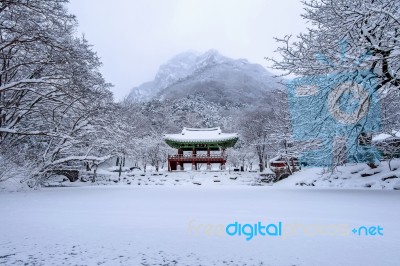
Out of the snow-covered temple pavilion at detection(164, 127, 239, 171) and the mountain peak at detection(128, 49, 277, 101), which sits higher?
the mountain peak at detection(128, 49, 277, 101)

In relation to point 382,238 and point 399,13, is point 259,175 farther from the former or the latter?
point 382,238

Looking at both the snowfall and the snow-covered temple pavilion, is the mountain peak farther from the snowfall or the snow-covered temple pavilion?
the snowfall

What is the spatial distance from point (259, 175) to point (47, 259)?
875 inches

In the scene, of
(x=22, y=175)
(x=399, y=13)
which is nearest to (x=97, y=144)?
(x=22, y=175)

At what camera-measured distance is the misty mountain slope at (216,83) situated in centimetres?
10575

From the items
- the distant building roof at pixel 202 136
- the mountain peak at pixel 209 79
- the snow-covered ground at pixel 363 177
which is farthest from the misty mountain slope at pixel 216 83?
the snow-covered ground at pixel 363 177

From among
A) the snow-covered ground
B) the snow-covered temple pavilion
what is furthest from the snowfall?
the snow-covered temple pavilion

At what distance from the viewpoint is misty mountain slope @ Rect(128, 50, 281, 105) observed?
106 m

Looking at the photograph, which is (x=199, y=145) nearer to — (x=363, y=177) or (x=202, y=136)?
(x=202, y=136)

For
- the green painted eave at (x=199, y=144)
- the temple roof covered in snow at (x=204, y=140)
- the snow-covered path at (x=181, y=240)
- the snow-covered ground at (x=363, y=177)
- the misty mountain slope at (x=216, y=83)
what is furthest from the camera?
the misty mountain slope at (x=216, y=83)

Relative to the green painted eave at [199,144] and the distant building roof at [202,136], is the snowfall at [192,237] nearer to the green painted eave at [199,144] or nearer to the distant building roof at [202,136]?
the distant building roof at [202,136]

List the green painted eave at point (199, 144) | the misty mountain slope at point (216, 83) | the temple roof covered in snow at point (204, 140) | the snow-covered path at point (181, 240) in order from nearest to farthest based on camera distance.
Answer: the snow-covered path at point (181, 240), the temple roof covered in snow at point (204, 140), the green painted eave at point (199, 144), the misty mountain slope at point (216, 83)

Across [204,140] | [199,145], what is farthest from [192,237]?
[199,145]

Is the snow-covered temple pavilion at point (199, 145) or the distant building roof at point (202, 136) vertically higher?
the distant building roof at point (202, 136)
